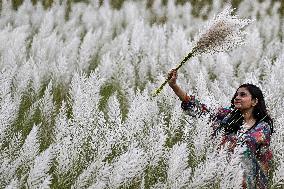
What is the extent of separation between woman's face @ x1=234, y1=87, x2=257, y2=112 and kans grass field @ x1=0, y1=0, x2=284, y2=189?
0.15m

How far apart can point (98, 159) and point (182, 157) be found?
0.34m

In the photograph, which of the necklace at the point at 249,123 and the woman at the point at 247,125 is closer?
the woman at the point at 247,125

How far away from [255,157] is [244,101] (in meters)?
0.35

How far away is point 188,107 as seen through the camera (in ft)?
10.2

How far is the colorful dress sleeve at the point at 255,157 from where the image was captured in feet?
9.02

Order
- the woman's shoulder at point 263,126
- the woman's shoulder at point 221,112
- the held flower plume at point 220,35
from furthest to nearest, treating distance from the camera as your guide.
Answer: the woman's shoulder at point 221,112 → the woman's shoulder at point 263,126 → the held flower plume at point 220,35

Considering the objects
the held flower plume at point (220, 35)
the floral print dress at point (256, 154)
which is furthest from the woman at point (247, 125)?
the held flower plume at point (220, 35)

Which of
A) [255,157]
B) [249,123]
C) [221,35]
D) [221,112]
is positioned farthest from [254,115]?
[221,35]

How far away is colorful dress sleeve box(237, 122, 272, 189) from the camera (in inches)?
108

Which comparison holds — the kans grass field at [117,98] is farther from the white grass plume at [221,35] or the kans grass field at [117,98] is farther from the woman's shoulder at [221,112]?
the white grass plume at [221,35]

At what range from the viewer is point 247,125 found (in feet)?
9.66

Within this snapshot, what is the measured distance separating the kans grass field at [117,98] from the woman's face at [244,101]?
0.49 ft

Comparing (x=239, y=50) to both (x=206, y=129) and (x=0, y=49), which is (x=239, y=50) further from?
(x=206, y=129)

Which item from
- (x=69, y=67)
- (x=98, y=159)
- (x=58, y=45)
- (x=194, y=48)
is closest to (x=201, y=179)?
(x=98, y=159)
